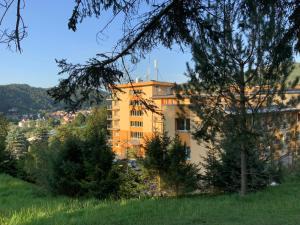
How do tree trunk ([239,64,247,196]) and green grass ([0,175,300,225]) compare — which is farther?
tree trunk ([239,64,247,196])

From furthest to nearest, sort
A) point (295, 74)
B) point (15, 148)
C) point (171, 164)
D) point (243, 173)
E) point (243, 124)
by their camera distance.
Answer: point (15, 148), point (171, 164), point (243, 173), point (295, 74), point (243, 124)

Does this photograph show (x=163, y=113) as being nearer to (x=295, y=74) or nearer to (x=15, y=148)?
(x=295, y=74)

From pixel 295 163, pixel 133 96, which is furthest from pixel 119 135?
pixel 133 96

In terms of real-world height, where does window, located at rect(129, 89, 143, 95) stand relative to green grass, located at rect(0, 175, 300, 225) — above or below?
above

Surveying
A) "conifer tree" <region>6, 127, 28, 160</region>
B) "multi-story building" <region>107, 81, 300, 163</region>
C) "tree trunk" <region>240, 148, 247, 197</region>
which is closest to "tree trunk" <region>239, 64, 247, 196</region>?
"tree trunk" <region>240, 148, 247, 197</region>

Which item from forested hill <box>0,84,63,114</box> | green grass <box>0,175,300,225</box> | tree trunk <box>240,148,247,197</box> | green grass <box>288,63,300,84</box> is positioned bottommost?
green grass <box>0,175,300,225</box>

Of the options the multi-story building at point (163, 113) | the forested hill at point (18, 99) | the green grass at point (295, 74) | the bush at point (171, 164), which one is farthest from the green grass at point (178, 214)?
the forested hill at point (18, 99)

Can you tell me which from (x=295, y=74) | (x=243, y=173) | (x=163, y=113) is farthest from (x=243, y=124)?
(x=163, y=113)

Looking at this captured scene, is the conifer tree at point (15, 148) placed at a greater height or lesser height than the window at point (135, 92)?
lesser

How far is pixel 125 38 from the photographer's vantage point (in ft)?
14.5

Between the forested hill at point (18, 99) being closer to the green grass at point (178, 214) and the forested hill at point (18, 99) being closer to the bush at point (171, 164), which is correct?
the bush at point (171, 164)

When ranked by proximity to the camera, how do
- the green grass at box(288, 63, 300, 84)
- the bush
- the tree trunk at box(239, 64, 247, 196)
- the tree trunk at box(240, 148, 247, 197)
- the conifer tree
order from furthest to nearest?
the conifer tree
the bush
the tree trunk at box(240, 148, 247, 197)
the green grass at box(288, 63, 300, 84)
the tree trunk at box(239, 64, 247, 196)

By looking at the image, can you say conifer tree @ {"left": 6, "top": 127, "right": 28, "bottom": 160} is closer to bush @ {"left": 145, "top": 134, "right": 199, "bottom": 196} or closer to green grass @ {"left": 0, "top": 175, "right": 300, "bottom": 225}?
bush @ {"left": 145, "top": 134, "right": 199, "bottom": 196}

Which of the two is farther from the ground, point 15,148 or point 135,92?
point 135,92
